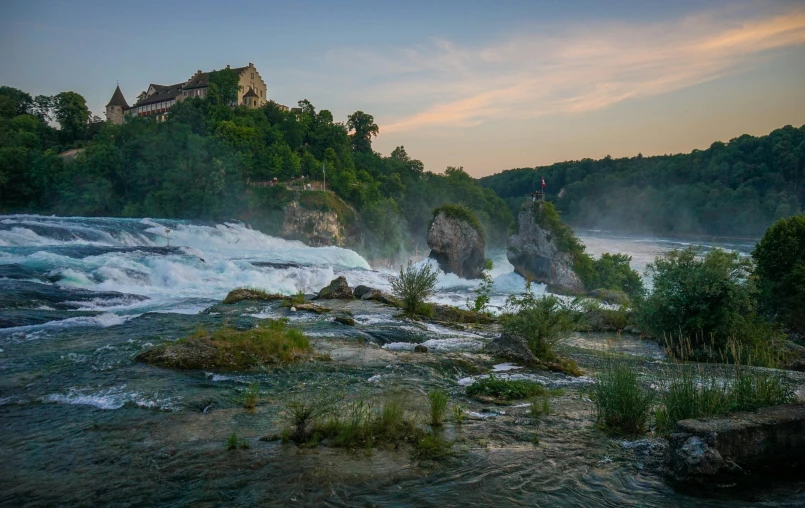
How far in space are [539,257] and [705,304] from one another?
3287 cm

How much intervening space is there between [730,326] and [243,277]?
2398 cm

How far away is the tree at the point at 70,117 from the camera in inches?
3361

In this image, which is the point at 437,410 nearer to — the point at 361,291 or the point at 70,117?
the point at 361,291

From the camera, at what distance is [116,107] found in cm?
10138

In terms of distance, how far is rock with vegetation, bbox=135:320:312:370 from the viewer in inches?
437

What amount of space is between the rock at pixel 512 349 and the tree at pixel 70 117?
9265cm

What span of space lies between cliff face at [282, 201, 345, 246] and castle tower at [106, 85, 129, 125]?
57455mm

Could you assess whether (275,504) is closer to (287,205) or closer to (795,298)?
(795,298)

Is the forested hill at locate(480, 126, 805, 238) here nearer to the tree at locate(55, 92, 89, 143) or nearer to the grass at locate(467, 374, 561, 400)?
the grass at locate(467, 374, 561, 400)

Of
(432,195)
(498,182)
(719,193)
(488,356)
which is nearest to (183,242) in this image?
(488,356)

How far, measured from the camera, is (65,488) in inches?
220

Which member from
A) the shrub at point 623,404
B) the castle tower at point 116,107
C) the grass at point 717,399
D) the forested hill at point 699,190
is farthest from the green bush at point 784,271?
the castle tower at point 116,107

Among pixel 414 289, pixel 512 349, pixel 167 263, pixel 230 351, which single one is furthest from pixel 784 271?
pixel 167 263

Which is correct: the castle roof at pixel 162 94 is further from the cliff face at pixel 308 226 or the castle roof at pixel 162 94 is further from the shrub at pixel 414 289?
the shrub at pixel 414 289
